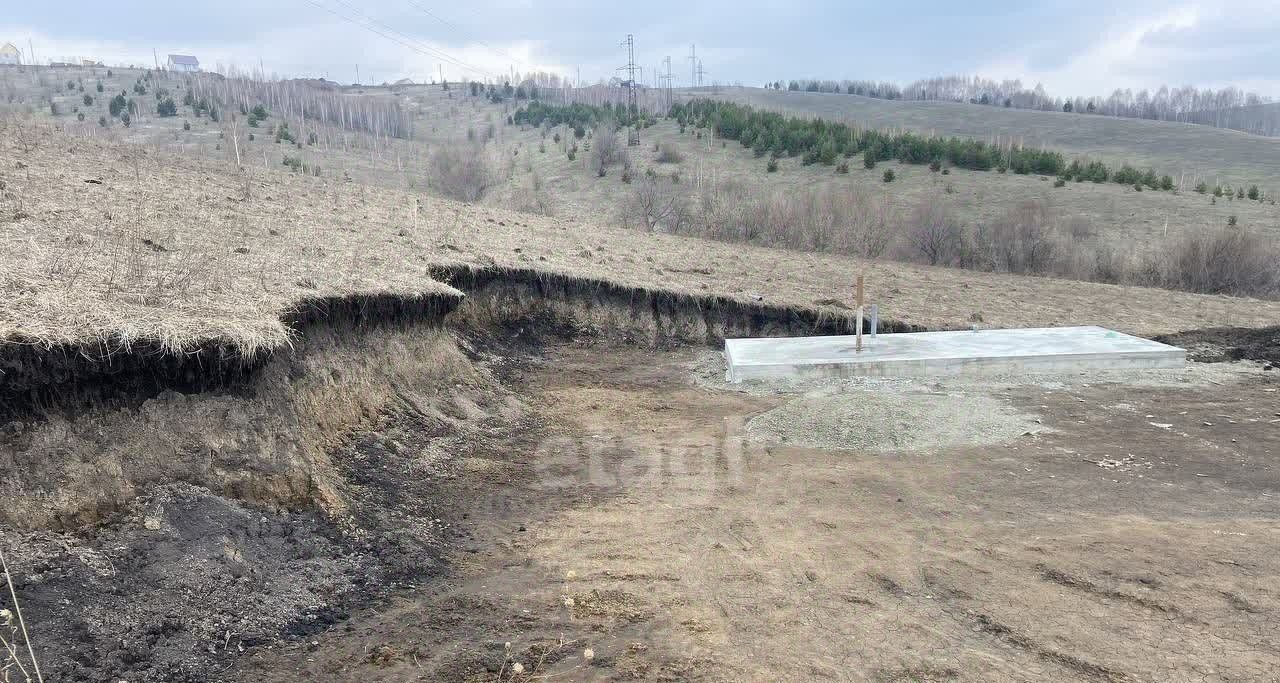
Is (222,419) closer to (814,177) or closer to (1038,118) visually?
(814,177)

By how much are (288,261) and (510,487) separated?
4.32m

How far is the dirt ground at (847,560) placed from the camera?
16.0 feet

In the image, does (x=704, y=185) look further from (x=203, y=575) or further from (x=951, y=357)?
(x=203, y=575)

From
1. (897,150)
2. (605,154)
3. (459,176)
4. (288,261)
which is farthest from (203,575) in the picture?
(605,154)

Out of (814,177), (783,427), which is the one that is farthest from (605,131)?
(783,427)

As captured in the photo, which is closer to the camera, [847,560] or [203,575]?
[203,575]

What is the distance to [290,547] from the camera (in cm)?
572

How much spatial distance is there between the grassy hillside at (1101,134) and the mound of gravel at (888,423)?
41.8 m

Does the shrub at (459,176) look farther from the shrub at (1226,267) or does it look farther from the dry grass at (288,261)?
the shrub at (1226,267)

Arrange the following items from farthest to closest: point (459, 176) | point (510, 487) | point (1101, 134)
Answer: point (1101, 134) < point (459, 176) < point (510, 487)

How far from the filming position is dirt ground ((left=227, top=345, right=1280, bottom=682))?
16.0 ft

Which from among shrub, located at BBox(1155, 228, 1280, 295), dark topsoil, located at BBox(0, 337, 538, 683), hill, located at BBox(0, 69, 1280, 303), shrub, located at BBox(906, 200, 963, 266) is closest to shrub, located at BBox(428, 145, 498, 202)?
hill, located at BBox(0, 69, 1280, 303)

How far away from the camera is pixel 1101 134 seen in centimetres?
6281

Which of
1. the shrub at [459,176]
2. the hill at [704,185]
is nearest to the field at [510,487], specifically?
the hill at [704,185]
